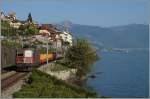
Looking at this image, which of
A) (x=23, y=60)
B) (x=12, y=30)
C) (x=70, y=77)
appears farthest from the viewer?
(x=12, y=30)

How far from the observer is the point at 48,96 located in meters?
20.5

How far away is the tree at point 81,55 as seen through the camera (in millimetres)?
59375

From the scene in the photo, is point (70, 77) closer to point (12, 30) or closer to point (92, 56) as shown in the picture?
point (92, 56)

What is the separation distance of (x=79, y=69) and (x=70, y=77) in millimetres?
5176

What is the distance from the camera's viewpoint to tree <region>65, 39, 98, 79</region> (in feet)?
195

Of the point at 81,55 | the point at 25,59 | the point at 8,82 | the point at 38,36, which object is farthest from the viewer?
the point at 38,36

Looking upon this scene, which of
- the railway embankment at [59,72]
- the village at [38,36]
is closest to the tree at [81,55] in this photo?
the railway embankment at [59,72]

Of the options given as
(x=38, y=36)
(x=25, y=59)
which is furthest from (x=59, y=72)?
(x=38, y=36)

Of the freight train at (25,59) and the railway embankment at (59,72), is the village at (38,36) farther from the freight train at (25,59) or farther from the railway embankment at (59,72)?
the freight train at (25,59)

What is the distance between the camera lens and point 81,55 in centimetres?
6006

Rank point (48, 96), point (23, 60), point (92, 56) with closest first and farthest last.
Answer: point (48, 96) < point (23, 60) < point (92, 56)

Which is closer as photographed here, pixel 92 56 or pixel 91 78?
pixel 92 56

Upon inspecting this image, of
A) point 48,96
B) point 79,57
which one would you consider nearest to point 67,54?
point 79,57

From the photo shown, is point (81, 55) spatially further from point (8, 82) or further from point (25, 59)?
point (8, 82)
